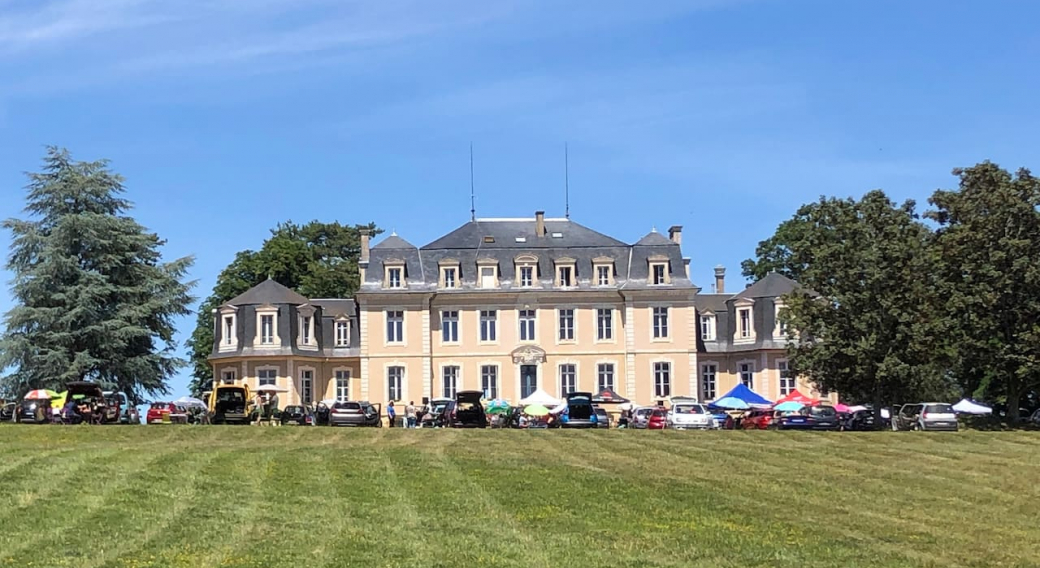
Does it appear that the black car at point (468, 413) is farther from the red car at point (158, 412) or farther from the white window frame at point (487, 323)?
the white window frame at point (487, 323)

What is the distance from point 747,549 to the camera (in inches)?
647

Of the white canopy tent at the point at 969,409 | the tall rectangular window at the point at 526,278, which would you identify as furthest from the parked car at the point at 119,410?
the white canopy tent at the point at 969,409

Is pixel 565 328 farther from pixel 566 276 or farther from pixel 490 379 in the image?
pixel 490 379

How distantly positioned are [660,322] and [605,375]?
408 cm

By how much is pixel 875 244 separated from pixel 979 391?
114 ft

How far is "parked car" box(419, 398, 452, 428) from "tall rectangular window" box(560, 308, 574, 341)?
10210mm

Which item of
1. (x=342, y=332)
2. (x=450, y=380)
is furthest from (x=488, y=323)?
(x=342, y=332)

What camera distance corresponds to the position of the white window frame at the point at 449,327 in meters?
72.9

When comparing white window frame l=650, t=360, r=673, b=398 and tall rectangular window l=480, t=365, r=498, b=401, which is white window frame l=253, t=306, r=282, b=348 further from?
white window frame l=650, t=360, r=673, b=398

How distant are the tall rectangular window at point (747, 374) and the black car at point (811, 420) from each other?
18.4 m

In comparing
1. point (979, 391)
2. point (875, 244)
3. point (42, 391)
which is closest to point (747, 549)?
point (875, 244)

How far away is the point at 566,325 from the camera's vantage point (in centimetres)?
Answer: 7288

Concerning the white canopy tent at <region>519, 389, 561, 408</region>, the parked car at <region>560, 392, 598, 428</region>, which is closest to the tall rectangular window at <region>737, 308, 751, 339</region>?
the white canopy tent at <region>519, 389, 561, 408</region>

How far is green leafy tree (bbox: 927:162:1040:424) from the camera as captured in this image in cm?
5575
